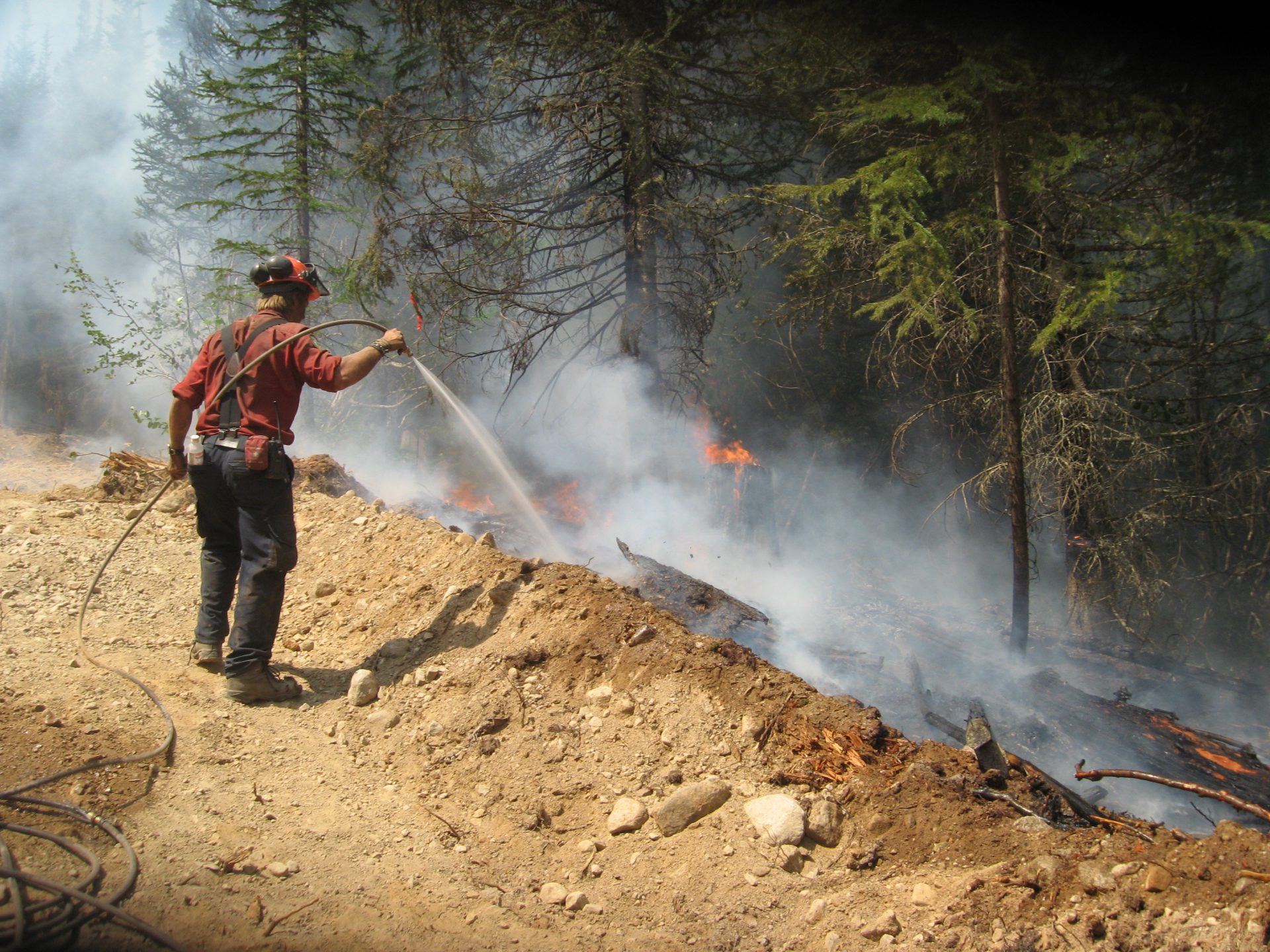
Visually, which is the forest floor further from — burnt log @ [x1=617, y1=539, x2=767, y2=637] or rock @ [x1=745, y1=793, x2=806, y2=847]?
burnt log @ [x1=617, y1=539, x2=767, y2=637]

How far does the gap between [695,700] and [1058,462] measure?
6.25 m

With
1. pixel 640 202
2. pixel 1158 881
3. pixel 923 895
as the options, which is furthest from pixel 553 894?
pixel 640 202

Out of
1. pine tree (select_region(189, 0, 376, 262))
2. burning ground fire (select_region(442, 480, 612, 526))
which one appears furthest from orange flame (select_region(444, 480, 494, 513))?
pine tree (select_region(189, 0, 376, 262))

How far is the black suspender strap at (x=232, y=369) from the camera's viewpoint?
3855 mm

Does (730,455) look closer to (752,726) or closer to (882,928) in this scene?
(752,726)

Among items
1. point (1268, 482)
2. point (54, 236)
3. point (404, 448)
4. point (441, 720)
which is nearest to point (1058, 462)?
point (1268, 482)

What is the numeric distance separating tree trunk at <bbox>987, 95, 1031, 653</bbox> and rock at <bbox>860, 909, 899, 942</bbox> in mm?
6237

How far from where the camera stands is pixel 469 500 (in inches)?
462

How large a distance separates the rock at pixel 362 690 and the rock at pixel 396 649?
312mm

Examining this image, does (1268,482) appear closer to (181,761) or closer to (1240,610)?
(1240,610)

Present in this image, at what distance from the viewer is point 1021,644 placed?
777cm

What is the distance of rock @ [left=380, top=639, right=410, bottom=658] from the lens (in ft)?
13.9

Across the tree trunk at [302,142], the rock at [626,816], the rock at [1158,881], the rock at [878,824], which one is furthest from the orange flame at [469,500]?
the rock at [1158,881]

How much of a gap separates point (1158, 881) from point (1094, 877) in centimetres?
16
